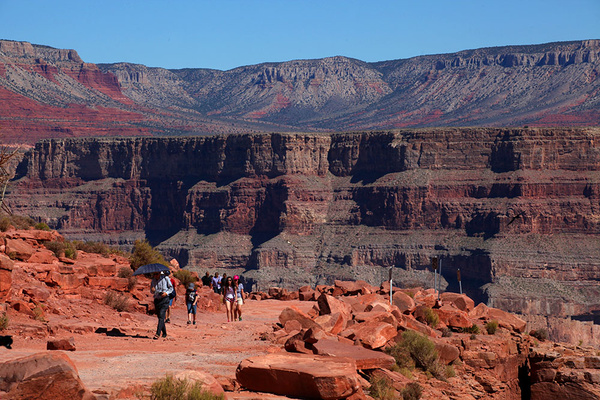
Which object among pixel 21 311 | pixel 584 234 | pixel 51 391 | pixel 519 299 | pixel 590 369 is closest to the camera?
pixel 51 391

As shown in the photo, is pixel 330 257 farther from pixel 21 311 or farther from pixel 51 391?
pixel 51 391

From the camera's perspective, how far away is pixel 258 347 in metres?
28.9

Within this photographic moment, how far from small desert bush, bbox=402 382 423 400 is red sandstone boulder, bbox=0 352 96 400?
881 centimetres

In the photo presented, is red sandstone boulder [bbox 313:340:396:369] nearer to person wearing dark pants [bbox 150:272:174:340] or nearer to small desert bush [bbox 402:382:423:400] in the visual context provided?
small desert bush [bbox 402:382:423:400]

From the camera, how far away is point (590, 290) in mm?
121938

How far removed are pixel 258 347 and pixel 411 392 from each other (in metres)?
5.28

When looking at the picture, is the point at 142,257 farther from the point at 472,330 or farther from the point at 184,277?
the point at 472,330

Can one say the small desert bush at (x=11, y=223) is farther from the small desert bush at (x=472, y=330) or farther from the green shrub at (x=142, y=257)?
the small desert bush at (x=472, y=330)

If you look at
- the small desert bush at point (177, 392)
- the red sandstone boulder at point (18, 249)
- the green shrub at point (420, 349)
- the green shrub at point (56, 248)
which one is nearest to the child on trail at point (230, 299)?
the green shrub at point (56, 248)

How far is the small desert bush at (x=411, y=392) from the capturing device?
81.8ft

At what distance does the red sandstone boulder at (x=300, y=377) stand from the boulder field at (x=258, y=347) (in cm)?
3

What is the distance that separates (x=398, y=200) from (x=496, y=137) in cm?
1470

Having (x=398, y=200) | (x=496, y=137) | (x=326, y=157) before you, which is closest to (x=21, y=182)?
(x=326, y=157)

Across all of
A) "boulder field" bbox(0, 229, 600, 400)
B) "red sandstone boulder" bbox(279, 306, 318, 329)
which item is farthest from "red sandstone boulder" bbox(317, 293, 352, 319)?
"red sandstone boulder" bbox(279, 306, 318, 329)
